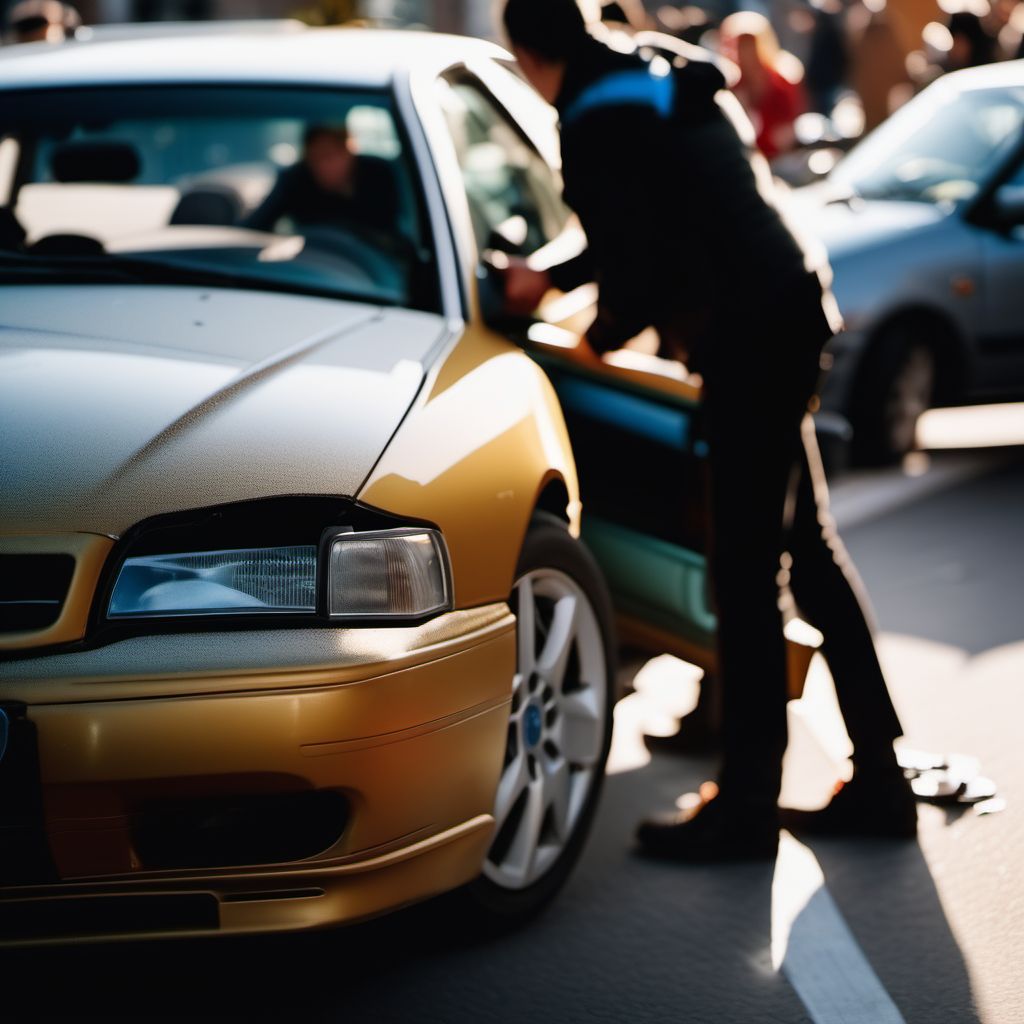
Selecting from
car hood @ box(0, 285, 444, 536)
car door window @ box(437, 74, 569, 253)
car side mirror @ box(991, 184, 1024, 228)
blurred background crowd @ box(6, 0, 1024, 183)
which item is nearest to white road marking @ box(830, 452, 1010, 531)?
car side mirror @ box(991, 184, 1024, 228)

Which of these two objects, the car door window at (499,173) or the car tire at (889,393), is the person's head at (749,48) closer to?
the car tire at (889,393)

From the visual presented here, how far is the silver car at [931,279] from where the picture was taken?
8.59 metres

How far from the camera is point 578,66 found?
13.2 feet

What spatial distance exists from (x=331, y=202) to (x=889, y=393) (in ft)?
14.1

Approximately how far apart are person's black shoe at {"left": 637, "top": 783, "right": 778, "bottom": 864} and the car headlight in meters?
1.22

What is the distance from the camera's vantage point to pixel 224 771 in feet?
9.69

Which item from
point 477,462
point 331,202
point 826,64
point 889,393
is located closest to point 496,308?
point 477,462

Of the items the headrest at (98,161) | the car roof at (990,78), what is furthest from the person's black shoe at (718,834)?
the car roof at (990,78)

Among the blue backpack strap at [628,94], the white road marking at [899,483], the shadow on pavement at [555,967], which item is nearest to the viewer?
the shadow on pavement at [555,967]

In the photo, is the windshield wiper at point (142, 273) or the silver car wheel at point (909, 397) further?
the silver car wheel at point (909, 397)

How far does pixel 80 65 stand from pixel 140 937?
251 cm

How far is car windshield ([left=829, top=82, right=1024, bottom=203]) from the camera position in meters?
9.02

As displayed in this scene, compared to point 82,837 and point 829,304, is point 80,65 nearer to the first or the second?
point 829,304

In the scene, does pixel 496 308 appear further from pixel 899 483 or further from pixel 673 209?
pixel 899 483
